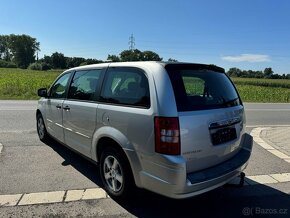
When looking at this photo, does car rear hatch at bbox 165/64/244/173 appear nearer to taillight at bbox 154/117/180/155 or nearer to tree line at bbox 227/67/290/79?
taillight at bbox 154/117/180/155

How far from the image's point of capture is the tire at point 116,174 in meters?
3.64

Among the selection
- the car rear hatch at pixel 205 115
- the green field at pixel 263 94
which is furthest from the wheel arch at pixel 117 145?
the green field at pixel 263 94

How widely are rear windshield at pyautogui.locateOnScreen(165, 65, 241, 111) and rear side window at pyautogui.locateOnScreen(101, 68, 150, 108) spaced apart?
35cm

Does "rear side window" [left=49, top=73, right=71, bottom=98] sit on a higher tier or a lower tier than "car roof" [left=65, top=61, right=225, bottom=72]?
lower

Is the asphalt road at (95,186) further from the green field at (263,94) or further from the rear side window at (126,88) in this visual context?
the green field at (263,94)

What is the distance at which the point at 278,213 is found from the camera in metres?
3.69

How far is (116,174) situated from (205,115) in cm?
139

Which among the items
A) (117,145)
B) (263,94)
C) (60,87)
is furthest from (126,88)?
(263,94)

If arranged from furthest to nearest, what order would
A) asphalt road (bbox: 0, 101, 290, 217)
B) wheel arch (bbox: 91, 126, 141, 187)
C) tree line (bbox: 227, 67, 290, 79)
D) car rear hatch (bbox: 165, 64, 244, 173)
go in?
tree line (bbox: 227, 67, 290, 79) → asphalt road (bbox: 0, 101, 290, 217) → wheel arch (bbox: 91, 126, 141, 187) → car rear hatch (bbox: 165, 64, 244, 173)

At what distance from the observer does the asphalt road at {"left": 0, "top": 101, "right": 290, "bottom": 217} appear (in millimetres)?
3641

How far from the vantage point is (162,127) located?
3150mm

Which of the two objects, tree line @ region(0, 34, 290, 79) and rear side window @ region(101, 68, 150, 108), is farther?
tree line @ region(0, 34, 290, 79)

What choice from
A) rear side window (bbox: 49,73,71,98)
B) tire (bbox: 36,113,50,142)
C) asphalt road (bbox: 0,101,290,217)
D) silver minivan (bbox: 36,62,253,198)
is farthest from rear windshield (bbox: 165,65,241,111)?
tire (bbox: 36,113,50,142)

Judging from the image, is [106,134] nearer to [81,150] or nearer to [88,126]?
[88,126]
